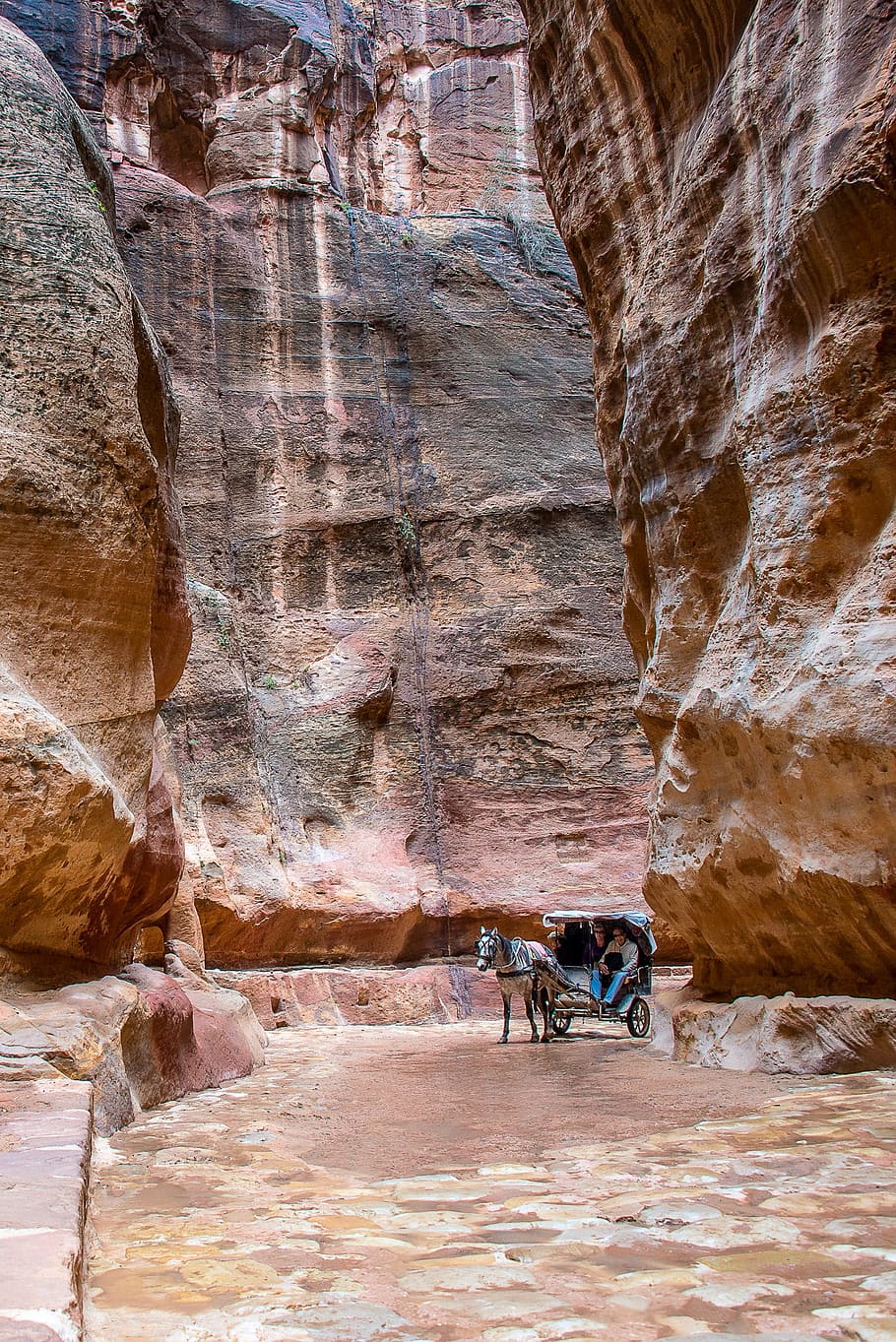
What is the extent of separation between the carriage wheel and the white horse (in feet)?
2.81

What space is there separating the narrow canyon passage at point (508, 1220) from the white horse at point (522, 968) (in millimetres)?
3849

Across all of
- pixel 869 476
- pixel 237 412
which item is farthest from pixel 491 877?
pixel 869 476

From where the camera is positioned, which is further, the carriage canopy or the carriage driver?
the carriage canopy

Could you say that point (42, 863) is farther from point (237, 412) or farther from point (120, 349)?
point (237, 412)

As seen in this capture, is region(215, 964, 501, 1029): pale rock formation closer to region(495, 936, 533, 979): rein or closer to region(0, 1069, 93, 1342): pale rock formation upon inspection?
region(495, 936, 533, 979): rein

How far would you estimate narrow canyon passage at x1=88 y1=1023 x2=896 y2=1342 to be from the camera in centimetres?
212

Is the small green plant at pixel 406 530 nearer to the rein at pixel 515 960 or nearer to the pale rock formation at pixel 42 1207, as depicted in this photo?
the rein at pixel 515 960

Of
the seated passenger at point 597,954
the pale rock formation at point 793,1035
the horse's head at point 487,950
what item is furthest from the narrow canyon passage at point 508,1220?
the seated passenger at point 597,954

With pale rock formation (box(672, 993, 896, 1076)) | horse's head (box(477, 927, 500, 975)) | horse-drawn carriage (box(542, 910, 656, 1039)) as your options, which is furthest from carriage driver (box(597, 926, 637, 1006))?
pale rock formation (box(672, 993, 896, 1076))

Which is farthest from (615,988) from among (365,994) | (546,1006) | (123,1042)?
(123,1042)

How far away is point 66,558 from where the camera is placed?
623 cm

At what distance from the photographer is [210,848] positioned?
14594 millimetres

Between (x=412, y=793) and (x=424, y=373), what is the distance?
8174mm

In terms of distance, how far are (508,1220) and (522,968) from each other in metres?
6.87
